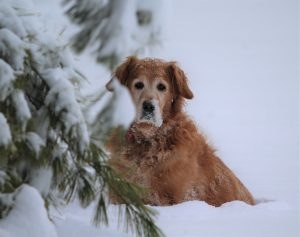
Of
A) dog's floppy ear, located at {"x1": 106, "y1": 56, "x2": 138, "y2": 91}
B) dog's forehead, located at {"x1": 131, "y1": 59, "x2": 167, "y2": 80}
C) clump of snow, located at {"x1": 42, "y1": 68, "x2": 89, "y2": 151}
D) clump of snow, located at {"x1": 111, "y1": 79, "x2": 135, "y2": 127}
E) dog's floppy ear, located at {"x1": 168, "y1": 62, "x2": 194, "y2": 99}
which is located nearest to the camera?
clump of snow, located at {"x1": 42, "y1": 68, "x2": 89, "y2": 151}

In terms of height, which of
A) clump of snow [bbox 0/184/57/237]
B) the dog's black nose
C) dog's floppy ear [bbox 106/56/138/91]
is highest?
dog's floppy ear [bbox 106/56/138/91]

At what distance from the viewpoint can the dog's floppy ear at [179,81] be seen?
4523mm

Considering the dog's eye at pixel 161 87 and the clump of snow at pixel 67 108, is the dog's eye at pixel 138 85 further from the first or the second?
the clump of snow at pixel 67 108

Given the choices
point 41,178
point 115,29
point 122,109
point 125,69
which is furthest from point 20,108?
point 125,69

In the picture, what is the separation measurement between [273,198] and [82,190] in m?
3.18

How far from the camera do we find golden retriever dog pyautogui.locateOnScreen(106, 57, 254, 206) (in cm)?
427

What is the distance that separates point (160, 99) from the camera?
4328mm

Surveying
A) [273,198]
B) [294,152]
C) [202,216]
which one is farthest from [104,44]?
[294,152]

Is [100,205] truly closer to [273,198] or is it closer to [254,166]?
[273,198]

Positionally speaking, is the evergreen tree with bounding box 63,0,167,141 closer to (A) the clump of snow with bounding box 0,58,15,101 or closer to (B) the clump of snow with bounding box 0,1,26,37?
(B) the clump of snow with bounding box 0,1,26,37

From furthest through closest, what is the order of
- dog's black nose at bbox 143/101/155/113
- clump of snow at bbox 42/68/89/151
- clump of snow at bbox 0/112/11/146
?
dog's black nose at bbox 143/101/155/113 → clump of snow at bbox 42/68/89/151 → clump of snow at bbox 0/112/11/146

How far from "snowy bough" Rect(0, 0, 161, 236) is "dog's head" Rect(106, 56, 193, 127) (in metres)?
1.62

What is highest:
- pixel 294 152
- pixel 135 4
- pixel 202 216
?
pixel 294 152

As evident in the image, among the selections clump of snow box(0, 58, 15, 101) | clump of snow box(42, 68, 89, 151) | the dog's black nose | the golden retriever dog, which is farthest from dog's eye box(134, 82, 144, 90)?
clump of snow box(0, 58, 15, 101)
